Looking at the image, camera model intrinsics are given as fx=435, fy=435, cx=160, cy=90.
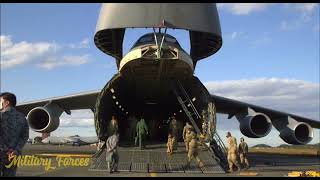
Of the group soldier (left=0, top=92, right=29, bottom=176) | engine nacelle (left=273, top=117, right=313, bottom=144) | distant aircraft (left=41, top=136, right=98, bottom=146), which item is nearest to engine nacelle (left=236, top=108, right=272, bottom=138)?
engine nacelle (left=273, top=117, right=313, bottom=144)

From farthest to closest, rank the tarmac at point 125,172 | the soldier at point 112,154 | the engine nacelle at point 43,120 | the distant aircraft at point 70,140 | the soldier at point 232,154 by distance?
the distant aircraft at point 70,140
the engine nacelle at point 43,120
the soldier at point 232,154
the soldier at point 112,154
the tarmac at point 125,172

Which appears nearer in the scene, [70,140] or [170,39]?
[170,39]

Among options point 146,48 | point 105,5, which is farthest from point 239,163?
point 105,5

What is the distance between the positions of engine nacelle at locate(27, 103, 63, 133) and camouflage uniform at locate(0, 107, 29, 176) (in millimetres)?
11794

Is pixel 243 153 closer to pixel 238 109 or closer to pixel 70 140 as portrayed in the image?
pixel 238 109

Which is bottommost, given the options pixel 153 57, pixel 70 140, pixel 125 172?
pixel 125 172

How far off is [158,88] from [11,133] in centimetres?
1251

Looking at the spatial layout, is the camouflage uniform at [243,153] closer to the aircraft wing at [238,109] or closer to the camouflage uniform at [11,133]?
the aircraft wing at [238,109]

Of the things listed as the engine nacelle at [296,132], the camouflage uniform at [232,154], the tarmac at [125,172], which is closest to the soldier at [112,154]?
the tarmac at [125,172]

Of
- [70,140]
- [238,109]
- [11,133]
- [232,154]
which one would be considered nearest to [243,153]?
[232,154]

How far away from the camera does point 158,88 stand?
1820 centimetres

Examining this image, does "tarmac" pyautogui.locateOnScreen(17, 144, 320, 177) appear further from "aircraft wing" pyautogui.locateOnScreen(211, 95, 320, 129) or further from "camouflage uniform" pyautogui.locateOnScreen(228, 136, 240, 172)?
"aircraft wing" pyautogui.locateOnScreen(211, 95, 320, 129)

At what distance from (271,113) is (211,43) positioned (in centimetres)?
631

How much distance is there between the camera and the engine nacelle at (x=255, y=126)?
17859mm
